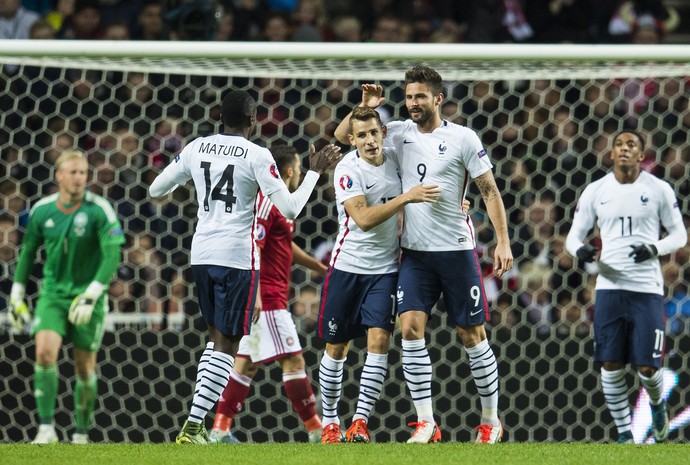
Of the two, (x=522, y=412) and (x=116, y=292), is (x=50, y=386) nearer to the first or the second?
(x=116, y=292)

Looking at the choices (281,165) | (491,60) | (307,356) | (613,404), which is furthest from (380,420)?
(491,60)

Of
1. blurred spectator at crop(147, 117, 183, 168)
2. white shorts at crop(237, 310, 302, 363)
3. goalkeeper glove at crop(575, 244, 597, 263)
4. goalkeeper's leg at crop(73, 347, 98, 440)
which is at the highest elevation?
blurred spectator at crop(147, 117, 183, 168)

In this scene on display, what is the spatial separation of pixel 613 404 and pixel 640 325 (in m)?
0.56

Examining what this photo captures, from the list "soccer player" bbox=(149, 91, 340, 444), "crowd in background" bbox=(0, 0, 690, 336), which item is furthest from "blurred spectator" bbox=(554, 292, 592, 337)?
"soccer player" bbox=(149, 91, 340, 444)

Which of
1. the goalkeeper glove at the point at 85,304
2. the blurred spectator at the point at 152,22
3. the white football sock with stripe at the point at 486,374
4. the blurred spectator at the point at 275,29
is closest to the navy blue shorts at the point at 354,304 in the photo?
the white football sock with stripe at the point at 486,374

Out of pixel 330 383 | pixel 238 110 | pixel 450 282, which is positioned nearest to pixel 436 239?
pixel 450 282

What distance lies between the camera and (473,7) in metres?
11.9

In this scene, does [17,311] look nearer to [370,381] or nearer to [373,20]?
[370,381]

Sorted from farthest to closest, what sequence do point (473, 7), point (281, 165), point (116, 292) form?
point (473, 7), point (116, 292), point (281, 165)

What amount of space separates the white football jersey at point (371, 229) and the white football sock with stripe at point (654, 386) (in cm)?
221

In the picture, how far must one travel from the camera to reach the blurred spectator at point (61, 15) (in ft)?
36.4

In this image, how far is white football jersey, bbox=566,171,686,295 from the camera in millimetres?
7457

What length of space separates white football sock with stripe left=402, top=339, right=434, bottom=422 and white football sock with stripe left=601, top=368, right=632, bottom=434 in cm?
199

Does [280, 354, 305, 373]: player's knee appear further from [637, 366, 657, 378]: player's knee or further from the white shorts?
[637, 366, 657, 378]: player's knee
